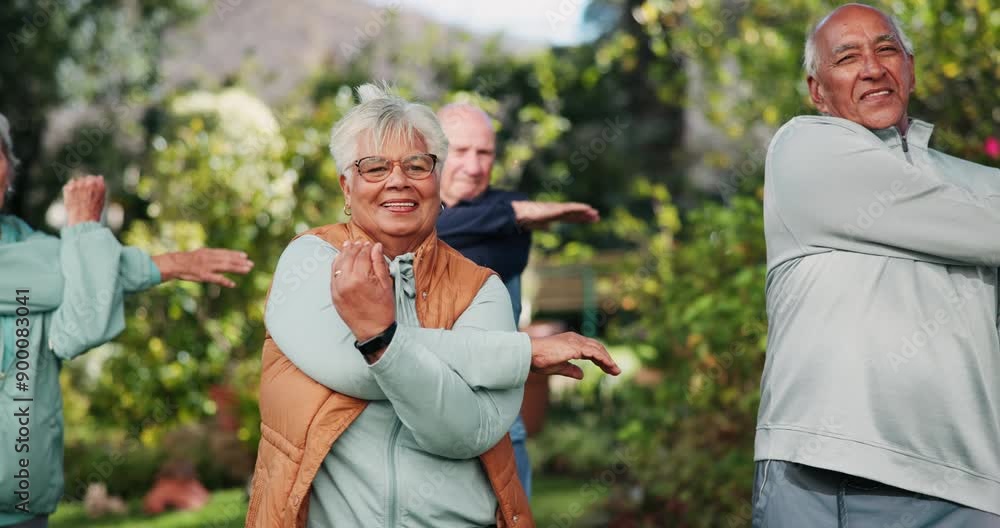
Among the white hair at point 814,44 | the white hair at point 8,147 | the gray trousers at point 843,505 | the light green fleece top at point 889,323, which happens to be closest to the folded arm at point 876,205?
the light green fleece top at point 889,323

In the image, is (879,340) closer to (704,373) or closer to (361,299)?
(361,299)

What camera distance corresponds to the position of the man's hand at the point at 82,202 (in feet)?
11.0

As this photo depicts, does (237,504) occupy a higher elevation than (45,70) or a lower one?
lower

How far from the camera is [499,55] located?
13.9 meters

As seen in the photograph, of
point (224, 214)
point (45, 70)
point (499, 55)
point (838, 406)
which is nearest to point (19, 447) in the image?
point (838, 406)

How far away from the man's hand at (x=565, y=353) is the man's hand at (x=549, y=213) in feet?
3.76

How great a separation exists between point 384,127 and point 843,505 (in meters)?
1.37

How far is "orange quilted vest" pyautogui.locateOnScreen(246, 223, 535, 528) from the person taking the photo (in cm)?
232

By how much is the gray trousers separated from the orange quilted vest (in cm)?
59

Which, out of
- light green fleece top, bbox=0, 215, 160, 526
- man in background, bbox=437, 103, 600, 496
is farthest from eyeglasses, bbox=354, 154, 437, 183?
light green fleece top, bbox=0, 215, 160, 526

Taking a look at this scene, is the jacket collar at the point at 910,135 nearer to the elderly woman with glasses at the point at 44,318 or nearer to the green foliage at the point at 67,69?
the elderly woman with glasses at the point at 44,318

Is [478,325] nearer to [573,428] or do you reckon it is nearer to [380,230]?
[380,230]

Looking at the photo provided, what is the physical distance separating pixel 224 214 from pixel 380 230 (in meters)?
5.34

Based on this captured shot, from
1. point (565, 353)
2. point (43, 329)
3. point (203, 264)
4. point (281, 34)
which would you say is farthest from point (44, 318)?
point (281, 34)
